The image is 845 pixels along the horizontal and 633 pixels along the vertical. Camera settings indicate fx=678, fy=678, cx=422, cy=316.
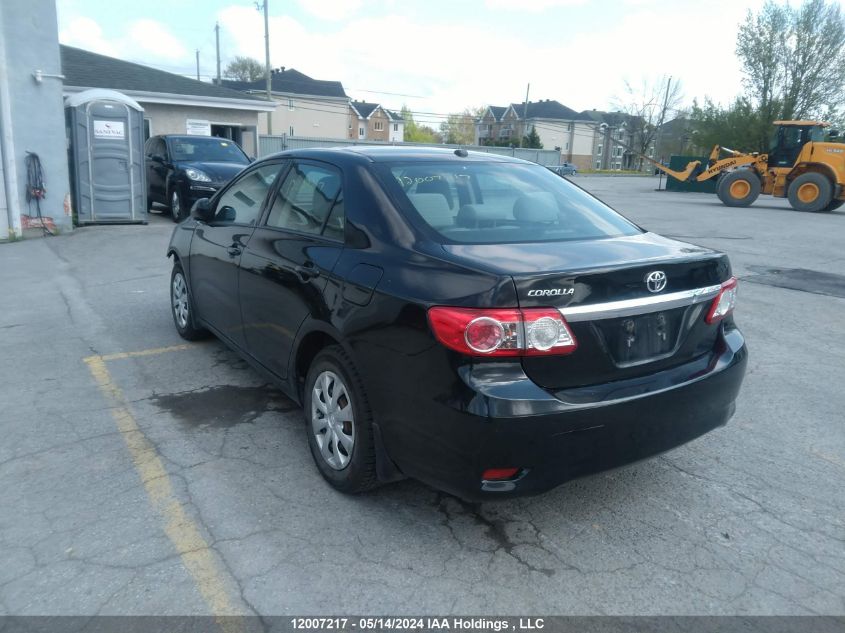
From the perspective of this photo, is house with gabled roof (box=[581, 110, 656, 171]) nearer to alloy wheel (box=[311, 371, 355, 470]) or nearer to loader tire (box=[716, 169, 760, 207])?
loader tire (box=[716, 169, 760, 207])

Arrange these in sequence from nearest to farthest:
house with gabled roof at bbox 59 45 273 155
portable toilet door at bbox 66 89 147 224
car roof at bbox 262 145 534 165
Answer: car roof at bbox 262 145 534 165 → portable toilet door at bbox 66 89 147 224 → house with gabled roof at bbox 59 45 273 155

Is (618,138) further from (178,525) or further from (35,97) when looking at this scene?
(178,525)

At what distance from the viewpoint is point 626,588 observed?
9.07 ft

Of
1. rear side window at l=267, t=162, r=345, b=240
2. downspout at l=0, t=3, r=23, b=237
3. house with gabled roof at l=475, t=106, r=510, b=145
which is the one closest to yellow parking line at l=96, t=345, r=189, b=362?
rear side window at l=267, t=162, r=345, b=240

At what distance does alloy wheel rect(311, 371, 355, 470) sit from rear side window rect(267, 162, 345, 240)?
0.76 m

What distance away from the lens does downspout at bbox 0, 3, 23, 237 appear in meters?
11.0

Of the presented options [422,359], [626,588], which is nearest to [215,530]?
[422,359]

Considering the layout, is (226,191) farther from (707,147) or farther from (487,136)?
(487,136)

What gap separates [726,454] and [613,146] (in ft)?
322

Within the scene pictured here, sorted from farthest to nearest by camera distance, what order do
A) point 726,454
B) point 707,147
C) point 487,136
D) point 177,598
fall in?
point 487,136, point 707,147, point 726,454, point 177,598

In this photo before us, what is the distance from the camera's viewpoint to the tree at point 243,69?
78.4m

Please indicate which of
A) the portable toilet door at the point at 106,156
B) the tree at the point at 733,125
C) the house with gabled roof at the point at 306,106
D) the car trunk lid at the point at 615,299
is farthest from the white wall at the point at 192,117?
the house with gabled roof at the point at 306,106

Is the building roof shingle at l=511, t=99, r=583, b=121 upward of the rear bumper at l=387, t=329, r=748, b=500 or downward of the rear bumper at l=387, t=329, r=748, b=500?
upward

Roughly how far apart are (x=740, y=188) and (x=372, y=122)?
72830 millimetres
